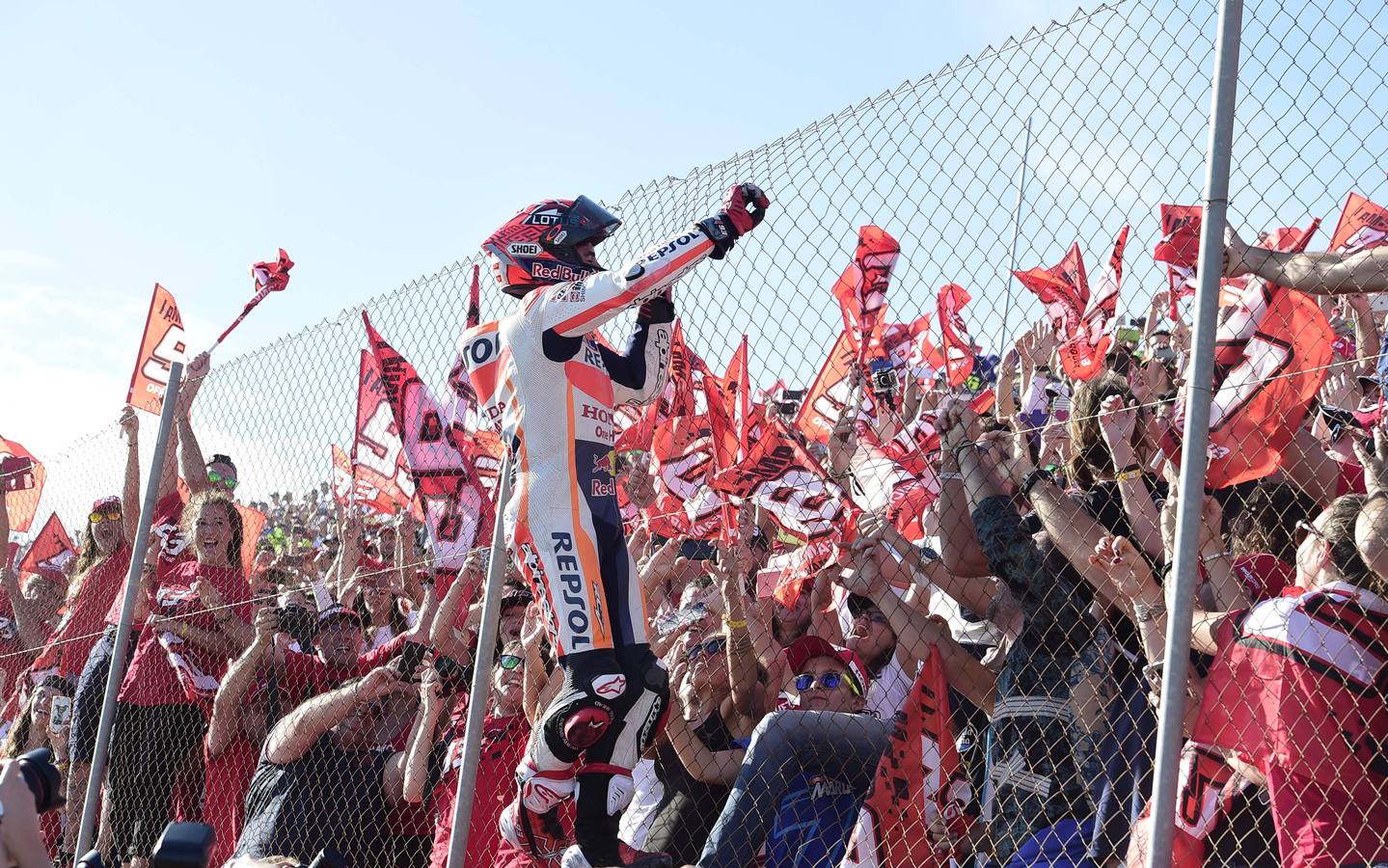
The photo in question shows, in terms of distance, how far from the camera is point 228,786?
6.20 meters

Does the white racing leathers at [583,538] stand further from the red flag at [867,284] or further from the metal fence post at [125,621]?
the metal fence post at [125,621]

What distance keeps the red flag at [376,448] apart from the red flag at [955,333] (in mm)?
2366

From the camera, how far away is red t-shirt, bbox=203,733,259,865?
243 inches

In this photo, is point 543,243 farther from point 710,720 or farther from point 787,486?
point 710,720

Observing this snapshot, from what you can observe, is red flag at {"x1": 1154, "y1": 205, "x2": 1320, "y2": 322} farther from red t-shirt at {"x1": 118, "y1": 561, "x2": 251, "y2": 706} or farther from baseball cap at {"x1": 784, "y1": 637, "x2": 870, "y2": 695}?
red t-shirt at {"x1": 118, "y1": 561, "x2": 251, "y2": 706}

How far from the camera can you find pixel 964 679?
441 centimetres

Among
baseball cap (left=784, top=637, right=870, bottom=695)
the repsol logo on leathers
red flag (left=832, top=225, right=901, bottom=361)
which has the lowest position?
baseball cap (left=784, top=637, right=870, bottom=695)

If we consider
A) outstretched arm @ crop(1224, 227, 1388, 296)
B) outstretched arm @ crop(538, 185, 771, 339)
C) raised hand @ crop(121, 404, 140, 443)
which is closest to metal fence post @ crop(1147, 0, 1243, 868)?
outstretched arm @ crop(1224, 227, 1388, 296)

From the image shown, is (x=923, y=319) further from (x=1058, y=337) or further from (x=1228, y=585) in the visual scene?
(x=1228, y=585)

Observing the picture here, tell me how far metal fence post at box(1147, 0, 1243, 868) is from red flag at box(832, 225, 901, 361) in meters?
1.23

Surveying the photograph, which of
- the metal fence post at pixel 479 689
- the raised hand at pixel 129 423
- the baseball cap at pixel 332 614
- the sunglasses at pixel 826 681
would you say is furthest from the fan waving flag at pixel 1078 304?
the raised hand at pixel 129 423

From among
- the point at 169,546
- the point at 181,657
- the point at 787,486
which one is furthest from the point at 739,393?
the point at 169,546

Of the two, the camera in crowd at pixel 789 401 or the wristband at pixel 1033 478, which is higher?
the camera in crowd at pixel 789 401

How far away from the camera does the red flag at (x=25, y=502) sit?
8977 millimetres
